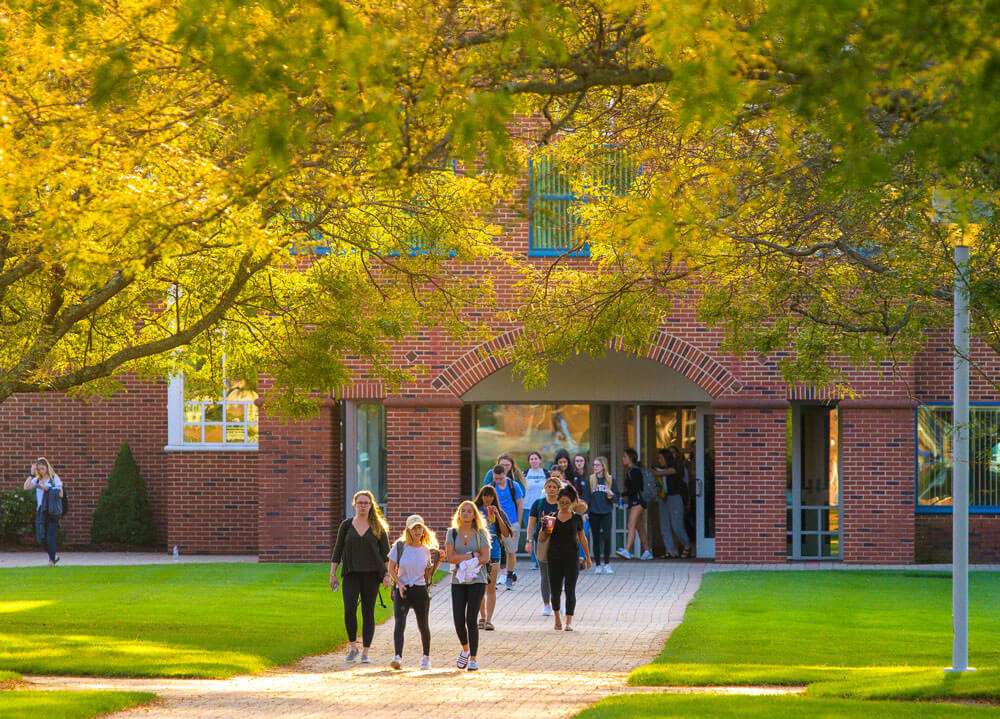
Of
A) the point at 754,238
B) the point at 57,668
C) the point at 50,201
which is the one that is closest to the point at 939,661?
the point at 754,238

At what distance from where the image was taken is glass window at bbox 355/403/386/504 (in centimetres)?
2262

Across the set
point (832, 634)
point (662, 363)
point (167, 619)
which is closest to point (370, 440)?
point (662, 363)

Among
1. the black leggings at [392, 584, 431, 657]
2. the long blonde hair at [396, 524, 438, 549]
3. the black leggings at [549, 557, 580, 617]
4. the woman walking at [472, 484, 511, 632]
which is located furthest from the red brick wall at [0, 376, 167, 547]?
the long blonde hair at [396, 524, 438, 549]

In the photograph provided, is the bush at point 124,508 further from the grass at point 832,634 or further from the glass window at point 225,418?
the grass at point 832,634

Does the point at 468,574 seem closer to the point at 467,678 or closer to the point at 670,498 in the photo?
the point at 467,678

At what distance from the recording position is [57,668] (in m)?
12.5

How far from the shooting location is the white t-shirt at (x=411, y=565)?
12.5 meters

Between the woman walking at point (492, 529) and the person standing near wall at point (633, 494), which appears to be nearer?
the woman walking at point (492, 529)

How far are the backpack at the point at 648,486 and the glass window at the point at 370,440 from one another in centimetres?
415

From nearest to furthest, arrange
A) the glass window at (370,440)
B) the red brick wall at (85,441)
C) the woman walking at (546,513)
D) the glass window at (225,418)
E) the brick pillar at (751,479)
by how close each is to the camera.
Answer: the woman walking at (546,513) < the brick pillar at (751,479) < the glass window at (370,440) < the glass window at (225,418) < the red brick wall at (85,441)

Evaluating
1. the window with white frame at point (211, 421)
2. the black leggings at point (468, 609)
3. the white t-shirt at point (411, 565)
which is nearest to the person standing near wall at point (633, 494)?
the window with white frame at point (211, 421)

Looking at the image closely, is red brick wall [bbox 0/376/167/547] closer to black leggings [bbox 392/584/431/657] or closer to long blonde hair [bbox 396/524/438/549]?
black leggings [bbox 392/584/431/657]

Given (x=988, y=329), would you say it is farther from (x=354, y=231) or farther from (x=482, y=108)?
(x=482, y=108)

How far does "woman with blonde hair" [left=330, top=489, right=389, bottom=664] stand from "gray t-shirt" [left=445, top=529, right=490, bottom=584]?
645 millimetres
